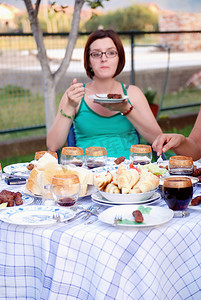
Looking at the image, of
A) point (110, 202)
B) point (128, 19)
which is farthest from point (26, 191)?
point (128, 19)

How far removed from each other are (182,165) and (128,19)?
18108 mm

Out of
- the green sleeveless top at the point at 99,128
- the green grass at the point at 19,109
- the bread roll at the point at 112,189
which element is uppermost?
the bread roll at the point at 112,189

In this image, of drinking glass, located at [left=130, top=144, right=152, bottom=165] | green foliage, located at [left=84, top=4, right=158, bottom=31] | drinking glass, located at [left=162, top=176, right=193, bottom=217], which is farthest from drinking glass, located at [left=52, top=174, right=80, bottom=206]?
green foliage, located at [left=84, top=4, right=158, bottom=31]

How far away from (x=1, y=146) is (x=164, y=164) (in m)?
4.43

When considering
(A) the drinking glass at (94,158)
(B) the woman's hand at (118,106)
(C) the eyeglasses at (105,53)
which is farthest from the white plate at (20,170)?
(C) the eyeglasses at (105,53)

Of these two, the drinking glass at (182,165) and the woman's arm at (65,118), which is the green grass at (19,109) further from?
the drinking glass at (182,165)

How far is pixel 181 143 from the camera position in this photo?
3.03m

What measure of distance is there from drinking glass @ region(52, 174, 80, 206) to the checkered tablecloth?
140 mm

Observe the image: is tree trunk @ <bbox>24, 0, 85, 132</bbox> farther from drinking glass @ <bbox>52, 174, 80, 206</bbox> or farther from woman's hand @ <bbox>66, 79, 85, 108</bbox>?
drinking glass @ <bbox>52, 174, 80, 206</bbox>

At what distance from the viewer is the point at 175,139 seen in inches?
116

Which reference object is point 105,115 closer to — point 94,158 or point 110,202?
point 94,158

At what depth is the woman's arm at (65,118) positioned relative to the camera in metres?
3.26

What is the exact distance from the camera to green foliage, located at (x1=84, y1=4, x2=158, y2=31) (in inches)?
730

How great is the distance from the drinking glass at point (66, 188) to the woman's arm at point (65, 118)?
4.55 feet
